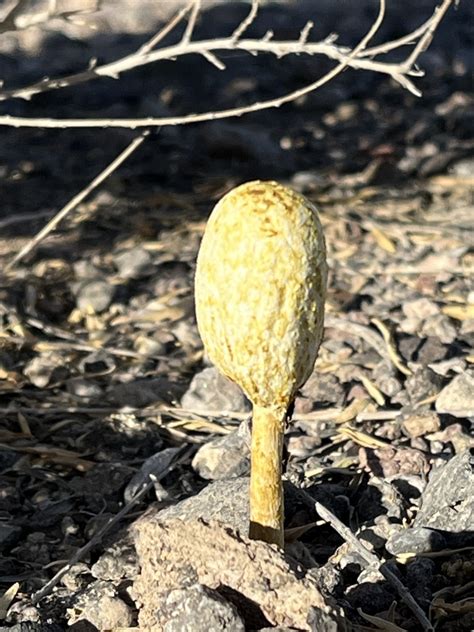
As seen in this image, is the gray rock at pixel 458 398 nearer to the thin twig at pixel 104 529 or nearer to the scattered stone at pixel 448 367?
the scattered stone at pixel 448 367

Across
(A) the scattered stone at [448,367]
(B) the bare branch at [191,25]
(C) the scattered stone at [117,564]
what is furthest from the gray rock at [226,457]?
(B) the bare branch at [191,25]

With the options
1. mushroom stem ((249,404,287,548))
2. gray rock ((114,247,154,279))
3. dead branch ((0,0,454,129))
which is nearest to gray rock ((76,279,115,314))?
gray rock ((114,247,154,279))

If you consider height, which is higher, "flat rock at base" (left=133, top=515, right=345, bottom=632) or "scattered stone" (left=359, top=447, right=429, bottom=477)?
"flat rock at base" (left=133, top=515, right=345, bottom=632)

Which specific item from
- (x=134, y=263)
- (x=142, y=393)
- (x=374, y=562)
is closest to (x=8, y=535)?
(x=142, y=393)

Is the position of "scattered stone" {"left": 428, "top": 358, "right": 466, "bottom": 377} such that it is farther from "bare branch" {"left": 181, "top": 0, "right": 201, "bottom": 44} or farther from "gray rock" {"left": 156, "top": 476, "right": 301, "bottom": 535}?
"bare branch" {"left": 181, "top": 0, "right": 201, "bottom": 44}

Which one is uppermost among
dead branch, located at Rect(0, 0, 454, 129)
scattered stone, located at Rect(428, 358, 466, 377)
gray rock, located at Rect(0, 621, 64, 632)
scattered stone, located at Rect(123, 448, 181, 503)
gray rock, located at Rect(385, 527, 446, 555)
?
dead branch, located at Rect(0, 0, 454, 129)

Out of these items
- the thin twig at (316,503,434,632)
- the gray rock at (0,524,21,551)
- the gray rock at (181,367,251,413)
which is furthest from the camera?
the gray rock at (181,367,251,413)

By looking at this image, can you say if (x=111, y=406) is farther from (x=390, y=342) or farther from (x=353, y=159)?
(x=353, y=159)
